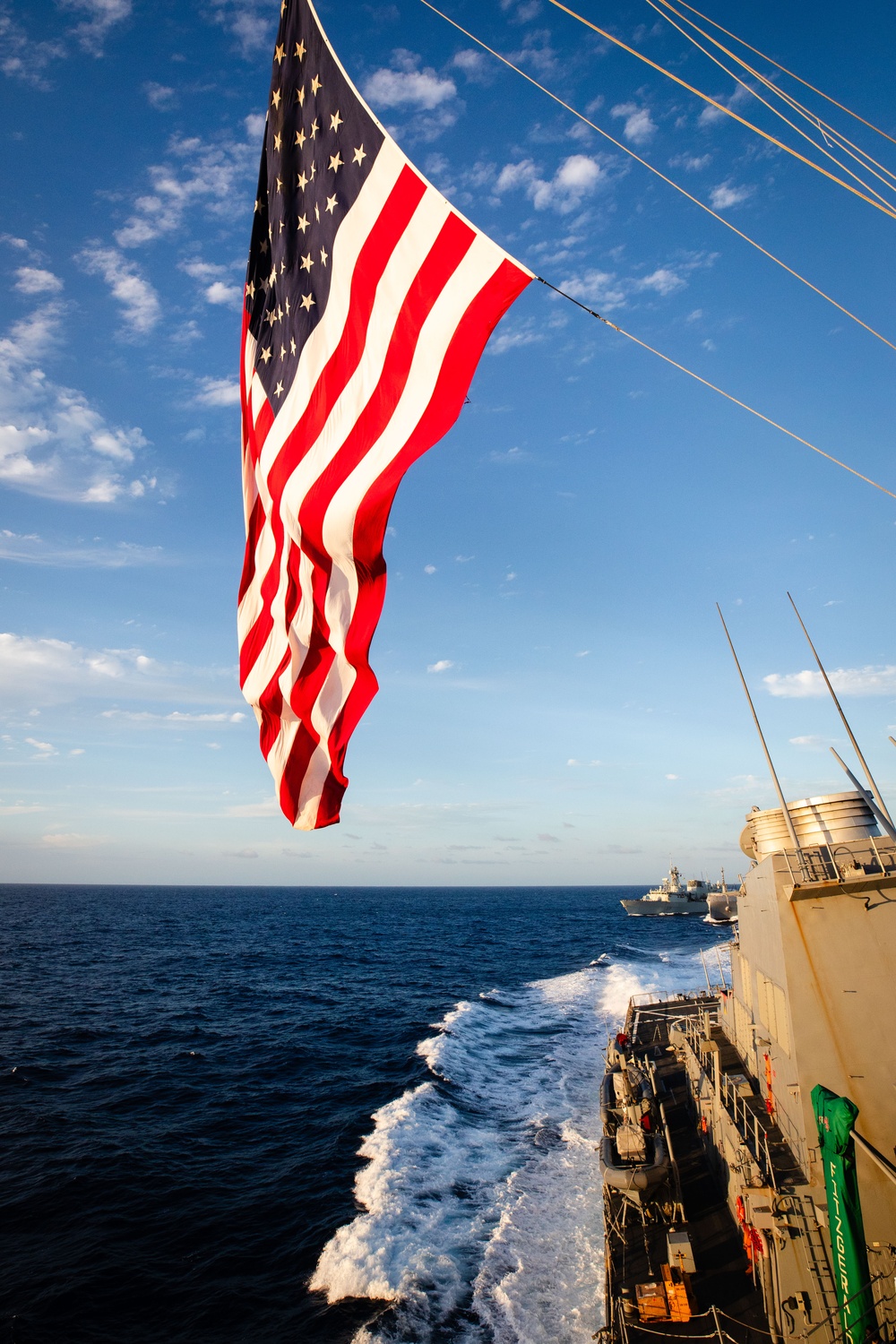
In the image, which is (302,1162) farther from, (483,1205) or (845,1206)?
(845,1206)

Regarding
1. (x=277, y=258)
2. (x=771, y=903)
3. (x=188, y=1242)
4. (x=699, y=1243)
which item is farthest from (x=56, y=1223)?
(x=277, y=258)

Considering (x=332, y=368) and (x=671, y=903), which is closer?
(x=332, y=368)

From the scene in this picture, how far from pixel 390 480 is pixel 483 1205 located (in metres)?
20.2

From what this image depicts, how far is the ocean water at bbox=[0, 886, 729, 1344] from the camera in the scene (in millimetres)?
14180

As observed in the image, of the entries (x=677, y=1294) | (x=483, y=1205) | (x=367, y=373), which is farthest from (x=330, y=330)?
(x=483, y=1205)

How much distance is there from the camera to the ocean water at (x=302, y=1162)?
14.2 metres

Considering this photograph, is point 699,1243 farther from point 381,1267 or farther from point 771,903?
point 381,1267

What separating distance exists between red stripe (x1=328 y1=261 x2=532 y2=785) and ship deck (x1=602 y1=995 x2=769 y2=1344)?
28.3 feet

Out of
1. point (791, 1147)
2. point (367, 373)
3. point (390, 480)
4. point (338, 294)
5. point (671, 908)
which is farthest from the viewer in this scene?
point (671, 908)

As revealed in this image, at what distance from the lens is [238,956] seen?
62.9 meters

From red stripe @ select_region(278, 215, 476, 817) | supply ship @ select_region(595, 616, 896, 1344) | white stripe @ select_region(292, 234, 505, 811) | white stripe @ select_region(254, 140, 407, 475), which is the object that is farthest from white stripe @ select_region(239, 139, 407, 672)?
supply ship @ select_region(595, 616, 896, 1344)

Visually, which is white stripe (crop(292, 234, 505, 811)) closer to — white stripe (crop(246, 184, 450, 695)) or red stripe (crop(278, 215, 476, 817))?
red stripe (crop(278, 215, 476, 817))

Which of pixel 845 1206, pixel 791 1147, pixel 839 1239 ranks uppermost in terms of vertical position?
pixel 845 1206

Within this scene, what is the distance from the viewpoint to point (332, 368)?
6.61 metres
